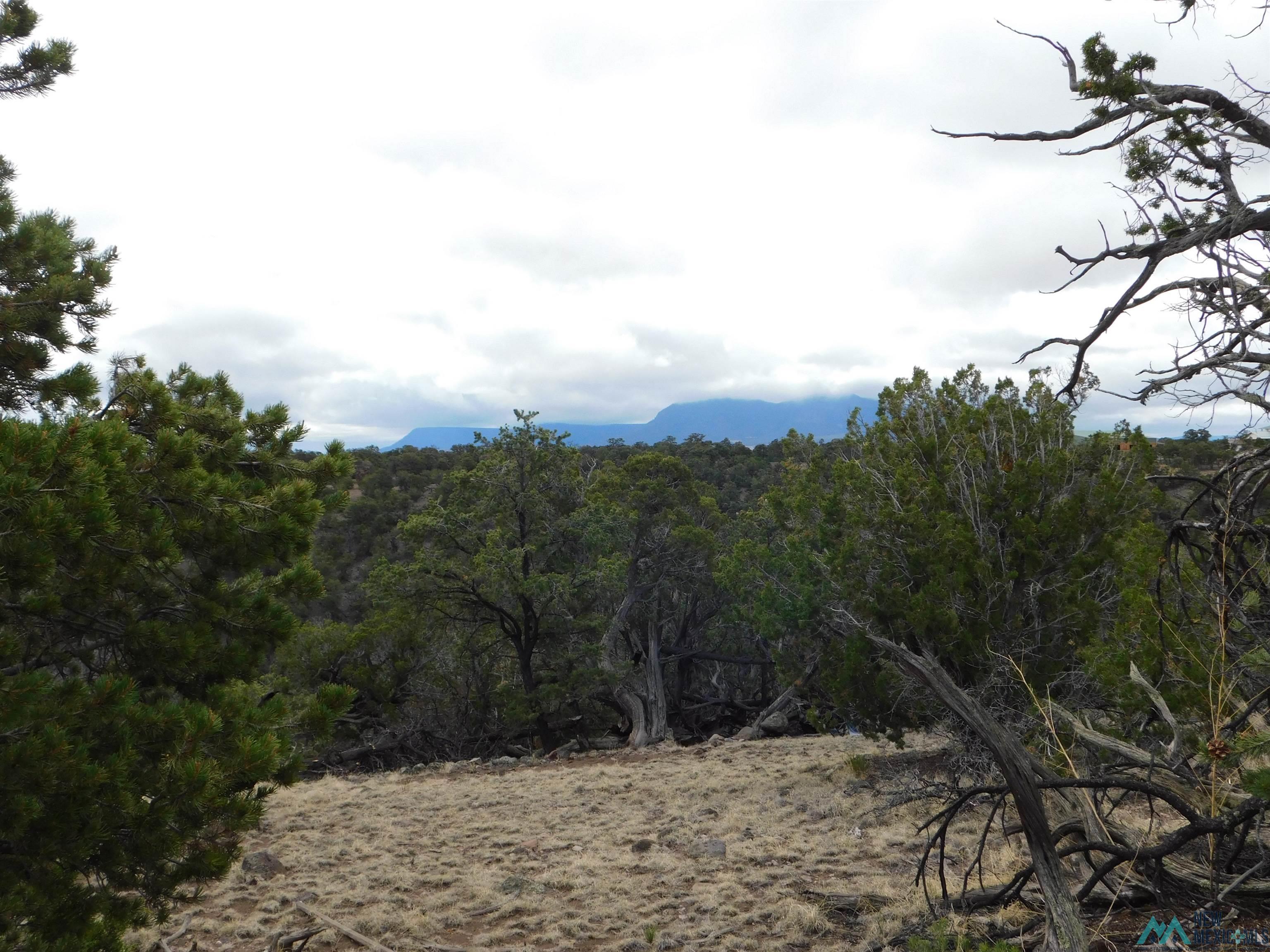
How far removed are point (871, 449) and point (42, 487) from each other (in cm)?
1008

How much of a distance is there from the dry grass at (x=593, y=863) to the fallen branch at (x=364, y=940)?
0.32ft

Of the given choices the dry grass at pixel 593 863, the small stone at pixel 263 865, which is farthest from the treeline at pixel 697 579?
the small stone at pixel 263 865

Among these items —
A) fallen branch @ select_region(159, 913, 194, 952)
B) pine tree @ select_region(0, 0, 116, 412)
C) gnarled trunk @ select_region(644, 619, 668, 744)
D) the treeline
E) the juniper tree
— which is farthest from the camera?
gnarled trunk @ select_region(644, 619, 668, 744)

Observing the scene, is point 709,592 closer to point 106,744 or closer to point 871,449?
point 871,449

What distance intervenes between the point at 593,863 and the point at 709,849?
124 cm

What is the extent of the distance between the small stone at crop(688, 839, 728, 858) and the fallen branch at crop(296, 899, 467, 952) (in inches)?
114

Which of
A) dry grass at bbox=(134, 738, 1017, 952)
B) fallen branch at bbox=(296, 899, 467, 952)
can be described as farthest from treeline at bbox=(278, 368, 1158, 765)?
fallen branch at bbox=(296, 899, 467, 952)

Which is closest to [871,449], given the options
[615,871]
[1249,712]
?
[615,871]

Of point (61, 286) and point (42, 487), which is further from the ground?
point (61, 286)

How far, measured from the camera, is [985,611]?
28.1 feet

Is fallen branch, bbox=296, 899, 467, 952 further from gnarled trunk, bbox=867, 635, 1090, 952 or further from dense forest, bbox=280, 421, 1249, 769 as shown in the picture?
dense forest, bbox=280, 421, 1249, 769

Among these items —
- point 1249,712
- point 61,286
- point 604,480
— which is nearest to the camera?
point 1249,712

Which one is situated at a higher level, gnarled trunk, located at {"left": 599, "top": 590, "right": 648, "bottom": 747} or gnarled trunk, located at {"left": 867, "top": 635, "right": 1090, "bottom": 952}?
gnarled trunk, located at {"left": 867, "top": 635, "right": 1090, "bottom": 952}

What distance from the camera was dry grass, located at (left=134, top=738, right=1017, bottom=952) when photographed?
6.39 metres
